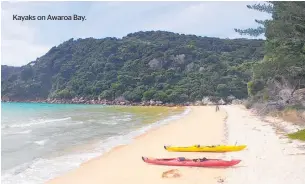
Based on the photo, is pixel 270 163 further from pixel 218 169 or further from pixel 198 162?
pixel 198 162

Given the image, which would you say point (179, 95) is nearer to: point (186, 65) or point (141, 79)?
point (141, 79)

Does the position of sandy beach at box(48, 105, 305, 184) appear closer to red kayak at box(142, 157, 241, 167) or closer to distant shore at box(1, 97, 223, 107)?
red kayak at box(142, 157, 241, 167)

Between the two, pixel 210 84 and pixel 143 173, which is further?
pixel 210 84

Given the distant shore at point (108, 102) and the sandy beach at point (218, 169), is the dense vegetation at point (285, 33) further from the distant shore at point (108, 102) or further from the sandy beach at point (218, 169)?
the distant shore at point (108, 102)

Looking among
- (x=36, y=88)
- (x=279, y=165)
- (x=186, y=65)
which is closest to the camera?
(x=279, y=165)

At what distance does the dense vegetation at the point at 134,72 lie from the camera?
77.1 metres

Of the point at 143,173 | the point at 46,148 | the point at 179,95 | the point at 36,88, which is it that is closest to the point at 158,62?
the point at 179,95

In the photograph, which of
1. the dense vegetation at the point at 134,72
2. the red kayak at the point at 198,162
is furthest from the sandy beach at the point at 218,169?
the dense vegetation at the point at 134,72

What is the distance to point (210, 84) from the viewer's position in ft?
249

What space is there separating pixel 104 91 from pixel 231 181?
263ft

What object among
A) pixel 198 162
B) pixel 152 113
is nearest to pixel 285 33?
pixel 198 162

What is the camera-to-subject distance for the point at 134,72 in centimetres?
9456

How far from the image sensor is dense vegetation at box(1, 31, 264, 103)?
77.1 meters

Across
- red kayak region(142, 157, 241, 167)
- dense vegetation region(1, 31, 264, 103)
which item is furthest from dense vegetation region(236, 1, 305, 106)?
dense vegetation region(1, 31, 264, 103)
